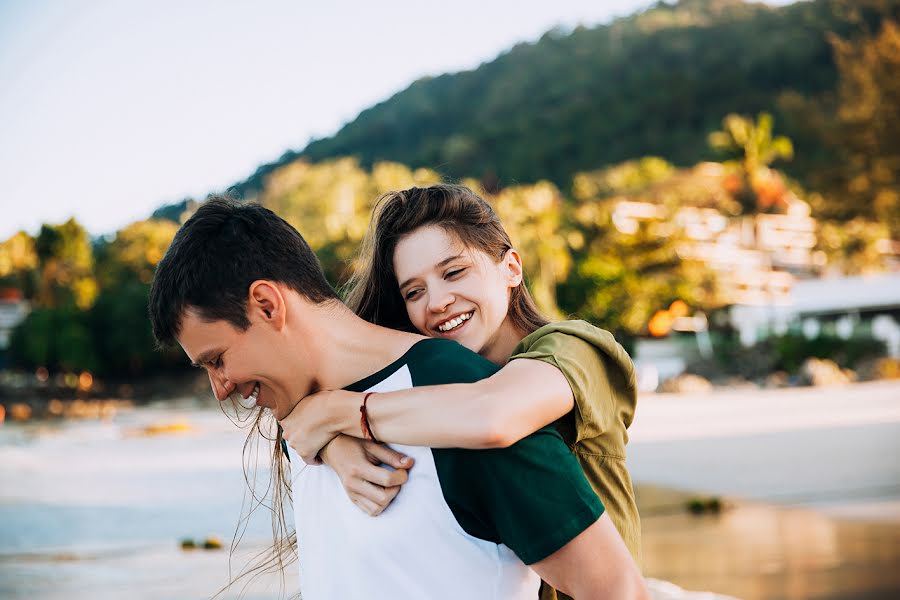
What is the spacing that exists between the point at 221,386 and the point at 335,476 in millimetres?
233

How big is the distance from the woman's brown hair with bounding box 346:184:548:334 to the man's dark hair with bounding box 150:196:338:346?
585 millimetres

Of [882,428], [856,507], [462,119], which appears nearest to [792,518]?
[856,507]

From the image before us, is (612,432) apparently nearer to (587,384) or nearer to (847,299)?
(587,384)

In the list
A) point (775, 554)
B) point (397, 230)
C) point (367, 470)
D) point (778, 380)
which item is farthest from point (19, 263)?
point (367, 470)

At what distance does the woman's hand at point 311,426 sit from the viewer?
1591 mm

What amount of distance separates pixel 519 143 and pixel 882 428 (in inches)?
3134

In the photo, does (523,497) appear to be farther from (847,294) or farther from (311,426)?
(847,294)

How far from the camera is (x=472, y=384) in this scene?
1.50 metres

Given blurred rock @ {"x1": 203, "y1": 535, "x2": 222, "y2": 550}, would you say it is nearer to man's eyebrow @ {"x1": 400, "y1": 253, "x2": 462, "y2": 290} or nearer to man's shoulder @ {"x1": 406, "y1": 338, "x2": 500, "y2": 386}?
man's eyebrow @ {"x1": 400, "y1": 253, "x2": 462, "y2": 290}

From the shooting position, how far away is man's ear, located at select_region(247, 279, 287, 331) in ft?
4.94

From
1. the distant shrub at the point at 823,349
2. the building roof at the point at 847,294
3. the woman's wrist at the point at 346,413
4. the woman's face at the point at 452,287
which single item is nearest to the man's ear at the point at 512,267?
the woman's face at the point at 452,287

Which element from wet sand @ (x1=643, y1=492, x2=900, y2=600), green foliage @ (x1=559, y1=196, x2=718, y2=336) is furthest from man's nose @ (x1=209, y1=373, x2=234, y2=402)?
green foliage @ (x1=559, y1=196, x2=718, y2=336)

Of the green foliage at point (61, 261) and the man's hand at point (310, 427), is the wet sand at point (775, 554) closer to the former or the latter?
the man's hand at point (310, 427)

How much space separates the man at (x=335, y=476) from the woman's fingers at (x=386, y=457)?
0.07 feet
